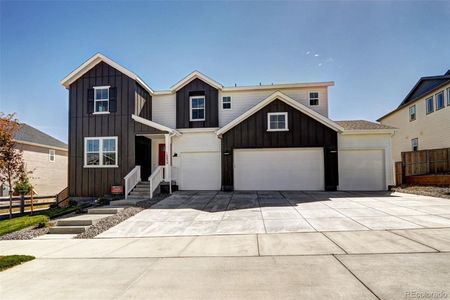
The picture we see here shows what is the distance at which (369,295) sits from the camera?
128 inches

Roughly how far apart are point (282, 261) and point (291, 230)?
2203 mm

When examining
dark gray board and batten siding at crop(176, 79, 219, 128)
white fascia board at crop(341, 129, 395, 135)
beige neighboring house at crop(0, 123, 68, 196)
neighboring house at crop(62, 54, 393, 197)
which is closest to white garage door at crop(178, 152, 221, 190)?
neighboring house at crop(62, 54, 393, 197)

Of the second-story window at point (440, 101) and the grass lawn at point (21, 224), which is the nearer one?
the grass lawn at point (21, 224)

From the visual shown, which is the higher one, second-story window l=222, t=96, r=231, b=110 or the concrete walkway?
second-story window l=222, t=96, r=231, b=110

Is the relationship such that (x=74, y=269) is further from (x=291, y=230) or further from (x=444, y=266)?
(x=444, y=266)

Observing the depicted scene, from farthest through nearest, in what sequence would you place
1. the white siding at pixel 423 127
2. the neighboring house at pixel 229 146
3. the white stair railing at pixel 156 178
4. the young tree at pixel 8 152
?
the white siding at pixel 423 127
the neighboring house at pixel 229 146
the white stair railing at pixel 156 178
the young tree at pixel 8 152

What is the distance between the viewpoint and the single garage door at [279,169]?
13625mm

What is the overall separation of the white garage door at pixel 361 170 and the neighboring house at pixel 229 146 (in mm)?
53

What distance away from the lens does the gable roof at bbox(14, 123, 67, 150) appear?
17.6 m

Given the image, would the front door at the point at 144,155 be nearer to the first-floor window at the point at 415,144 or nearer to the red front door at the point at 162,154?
the red front door at the point at 162,154

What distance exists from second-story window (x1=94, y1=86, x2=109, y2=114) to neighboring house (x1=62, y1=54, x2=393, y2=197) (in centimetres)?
6

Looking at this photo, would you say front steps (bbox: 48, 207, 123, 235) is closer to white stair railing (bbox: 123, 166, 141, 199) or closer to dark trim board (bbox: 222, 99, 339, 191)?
white stair railing (bbox: 123, 166, 141, 199)

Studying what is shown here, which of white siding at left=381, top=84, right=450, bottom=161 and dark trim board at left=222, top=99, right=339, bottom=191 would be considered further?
Answer: white siding at left=381, top=84, right=450, bottom=161

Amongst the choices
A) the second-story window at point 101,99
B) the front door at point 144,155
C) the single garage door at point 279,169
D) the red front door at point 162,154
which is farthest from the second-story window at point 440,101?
the second-story window at point 101,99
